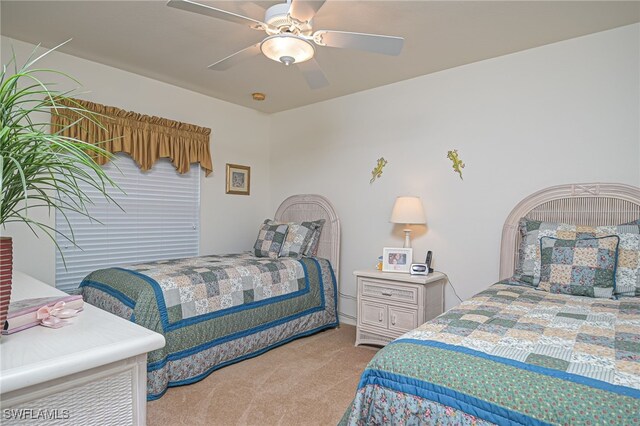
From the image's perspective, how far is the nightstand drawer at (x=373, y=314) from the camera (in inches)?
126

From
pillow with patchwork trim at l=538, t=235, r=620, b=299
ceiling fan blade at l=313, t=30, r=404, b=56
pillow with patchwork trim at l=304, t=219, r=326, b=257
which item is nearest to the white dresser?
ceiling fan blade at l=313, t=30, r=404, b=56

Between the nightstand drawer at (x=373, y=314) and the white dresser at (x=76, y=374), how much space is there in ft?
8.22

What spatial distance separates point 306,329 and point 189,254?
1554mm

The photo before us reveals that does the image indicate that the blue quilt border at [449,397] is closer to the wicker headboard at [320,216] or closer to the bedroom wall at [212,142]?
the wicker headboard at [320,216]

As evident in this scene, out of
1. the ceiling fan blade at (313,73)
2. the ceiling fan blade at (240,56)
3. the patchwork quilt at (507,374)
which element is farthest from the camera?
the ceiling fan blade at (313,73)

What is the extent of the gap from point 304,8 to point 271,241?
2.49 metres

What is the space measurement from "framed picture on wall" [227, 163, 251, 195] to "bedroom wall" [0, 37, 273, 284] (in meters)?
0.06

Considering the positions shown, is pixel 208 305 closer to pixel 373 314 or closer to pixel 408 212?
pixel 373 314

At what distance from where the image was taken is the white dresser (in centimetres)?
71

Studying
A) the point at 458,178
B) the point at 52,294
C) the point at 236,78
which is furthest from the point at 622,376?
the point at 236,78

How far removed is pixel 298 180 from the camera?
14.9ft

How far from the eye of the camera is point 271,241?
3.85m

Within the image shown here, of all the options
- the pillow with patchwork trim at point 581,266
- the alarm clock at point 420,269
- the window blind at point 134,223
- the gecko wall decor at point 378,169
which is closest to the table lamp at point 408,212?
the alarm clock at point 420,269

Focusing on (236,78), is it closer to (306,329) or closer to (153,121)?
(153,121)
